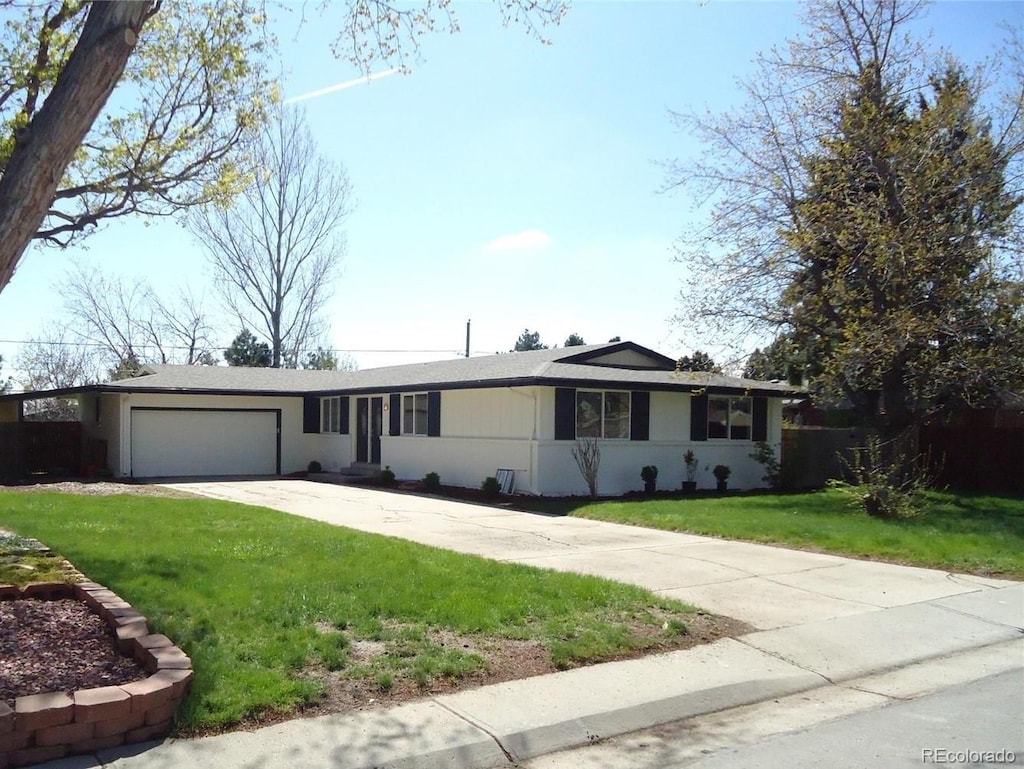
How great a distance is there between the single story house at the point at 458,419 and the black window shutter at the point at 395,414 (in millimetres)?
33

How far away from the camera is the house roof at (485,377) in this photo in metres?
19.4

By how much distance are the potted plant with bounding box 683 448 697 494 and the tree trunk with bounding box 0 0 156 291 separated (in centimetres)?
1731

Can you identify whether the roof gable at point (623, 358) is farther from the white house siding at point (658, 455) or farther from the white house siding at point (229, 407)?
the white house siding at point (229, 407)

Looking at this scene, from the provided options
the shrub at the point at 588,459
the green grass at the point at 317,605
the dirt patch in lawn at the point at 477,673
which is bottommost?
the dirt patch in lawn at the point at 477,673

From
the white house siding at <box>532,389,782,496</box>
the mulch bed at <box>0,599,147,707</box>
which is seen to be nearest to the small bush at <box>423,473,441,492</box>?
the white house siding at <box>532,389,782,496</box>

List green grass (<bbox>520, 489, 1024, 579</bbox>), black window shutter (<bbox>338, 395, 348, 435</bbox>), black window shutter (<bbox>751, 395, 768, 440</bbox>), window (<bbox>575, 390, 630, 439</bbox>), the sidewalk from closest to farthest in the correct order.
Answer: the sidewalk
green grass (<bbox>520, 489, 1024, 579</bbox>)
window (<bbox>575, 390, 630, 439</bbox>)
black window shutter (<bbox>751, 395, 768, 440</bbox>)
black window shutter (<bbox>338, 395, 348, 435</bbox>)

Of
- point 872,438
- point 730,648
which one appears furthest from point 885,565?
point 872,438

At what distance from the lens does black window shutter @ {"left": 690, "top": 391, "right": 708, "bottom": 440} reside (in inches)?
855

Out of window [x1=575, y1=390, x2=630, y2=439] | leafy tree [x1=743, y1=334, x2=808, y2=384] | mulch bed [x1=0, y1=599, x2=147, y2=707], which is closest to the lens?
mulch bed [x1=0, y1=599, x2=147, y2=707]

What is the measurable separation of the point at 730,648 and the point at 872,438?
1277 cm

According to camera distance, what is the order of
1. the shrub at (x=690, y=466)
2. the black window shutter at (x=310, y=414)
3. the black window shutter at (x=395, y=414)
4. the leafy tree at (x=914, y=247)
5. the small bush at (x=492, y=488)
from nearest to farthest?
1. the leafy tree at (x=914, y=247)
2. the small bush at (x=492, y=488)
3. the shrub at (x=690, y=466)
4. the black window shutter at (x=395, y=414)
5. the black window shutter at (x=310, y=414)

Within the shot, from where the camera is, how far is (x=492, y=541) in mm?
12422

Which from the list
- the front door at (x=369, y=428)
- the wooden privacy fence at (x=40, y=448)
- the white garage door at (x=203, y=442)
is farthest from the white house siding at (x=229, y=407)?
the front door at (x=369, y=428)

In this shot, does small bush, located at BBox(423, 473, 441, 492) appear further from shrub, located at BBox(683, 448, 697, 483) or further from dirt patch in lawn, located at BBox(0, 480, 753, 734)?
dirt patch in lawn, located at BBox(0, 480, 753, 734)
